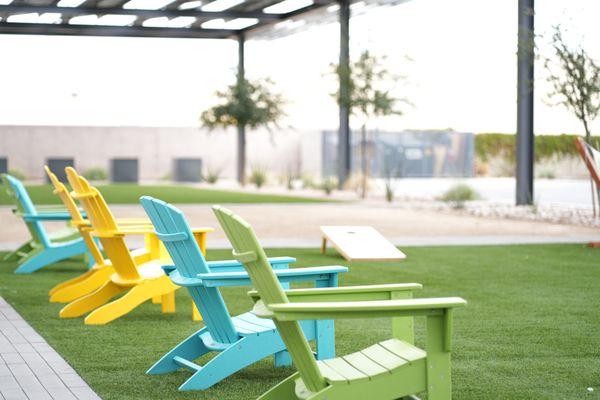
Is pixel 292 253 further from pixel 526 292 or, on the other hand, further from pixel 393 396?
pixel 393 396

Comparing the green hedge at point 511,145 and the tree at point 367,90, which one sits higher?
the tree at point 367,90

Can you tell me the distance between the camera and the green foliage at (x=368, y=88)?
2439 centimetres

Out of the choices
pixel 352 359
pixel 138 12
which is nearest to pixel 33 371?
pixel 352 359

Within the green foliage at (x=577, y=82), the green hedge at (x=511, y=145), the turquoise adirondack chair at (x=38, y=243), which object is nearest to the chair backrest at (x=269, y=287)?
the turquoise adirondack chair at (x=38, y=243)

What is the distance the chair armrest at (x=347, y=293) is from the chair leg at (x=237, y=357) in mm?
640

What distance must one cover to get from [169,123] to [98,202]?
32417 millimetres

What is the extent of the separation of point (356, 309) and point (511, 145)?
880 inches

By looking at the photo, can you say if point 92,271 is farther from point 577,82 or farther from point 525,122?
point 525,122

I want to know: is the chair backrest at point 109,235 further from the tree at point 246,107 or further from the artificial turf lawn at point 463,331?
the tree at point 246,107

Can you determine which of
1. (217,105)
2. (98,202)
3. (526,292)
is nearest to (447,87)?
(217,105)

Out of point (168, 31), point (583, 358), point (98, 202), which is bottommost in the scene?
point (583, 358)

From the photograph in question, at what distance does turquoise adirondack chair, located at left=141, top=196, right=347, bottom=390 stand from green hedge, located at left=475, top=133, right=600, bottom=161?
15061 mm

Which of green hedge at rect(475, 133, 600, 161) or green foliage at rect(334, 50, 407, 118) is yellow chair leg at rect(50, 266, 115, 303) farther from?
green foliage at rect(334, 50, 407, 118)

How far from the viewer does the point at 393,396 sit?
13.0ft
